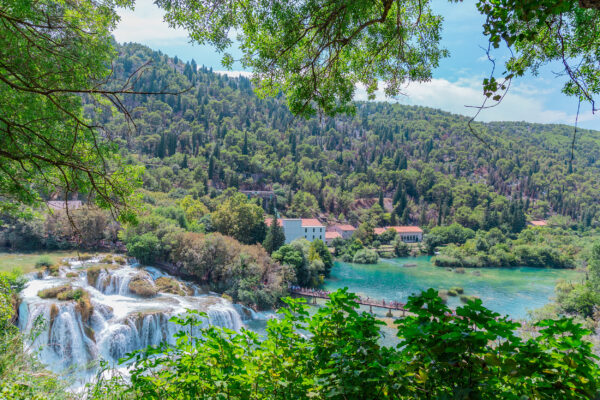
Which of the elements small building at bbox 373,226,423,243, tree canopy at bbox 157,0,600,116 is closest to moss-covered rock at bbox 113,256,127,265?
tree canopy at bbox 157,0,600,116

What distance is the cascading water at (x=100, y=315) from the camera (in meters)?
9.88

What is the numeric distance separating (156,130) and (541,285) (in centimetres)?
6794

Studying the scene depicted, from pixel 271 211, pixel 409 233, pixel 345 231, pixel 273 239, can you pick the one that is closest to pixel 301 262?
pixel 273 239

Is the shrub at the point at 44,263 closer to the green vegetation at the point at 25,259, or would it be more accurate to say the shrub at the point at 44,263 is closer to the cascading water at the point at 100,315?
the green vegetation at the point at 25,259

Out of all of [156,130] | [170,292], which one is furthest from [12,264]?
A: [156,130]

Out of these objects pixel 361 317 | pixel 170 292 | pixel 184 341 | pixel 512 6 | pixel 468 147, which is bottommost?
pixel 170 292

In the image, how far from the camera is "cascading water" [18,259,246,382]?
9.88m

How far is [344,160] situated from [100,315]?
77.9 m

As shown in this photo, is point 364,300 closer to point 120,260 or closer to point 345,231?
point 120,260

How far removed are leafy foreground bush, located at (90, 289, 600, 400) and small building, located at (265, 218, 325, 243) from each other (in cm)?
3117

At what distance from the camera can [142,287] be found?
14234 mm

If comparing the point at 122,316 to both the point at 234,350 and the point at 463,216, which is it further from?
the point at 463,216

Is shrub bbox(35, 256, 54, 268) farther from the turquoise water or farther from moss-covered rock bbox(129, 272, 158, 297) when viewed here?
the turquoise water

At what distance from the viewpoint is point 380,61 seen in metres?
4.31
